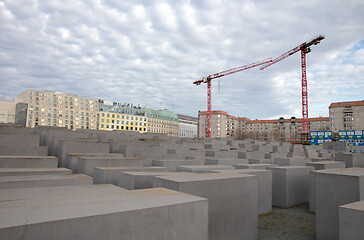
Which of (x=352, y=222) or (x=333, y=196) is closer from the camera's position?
(x=352, y=222)

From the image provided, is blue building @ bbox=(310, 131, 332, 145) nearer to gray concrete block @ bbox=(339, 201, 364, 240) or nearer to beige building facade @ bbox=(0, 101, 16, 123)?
gray concrete block @ bbox=(339, 201, 364, 240)

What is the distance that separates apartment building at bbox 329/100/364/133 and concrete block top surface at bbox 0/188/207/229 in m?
98.7

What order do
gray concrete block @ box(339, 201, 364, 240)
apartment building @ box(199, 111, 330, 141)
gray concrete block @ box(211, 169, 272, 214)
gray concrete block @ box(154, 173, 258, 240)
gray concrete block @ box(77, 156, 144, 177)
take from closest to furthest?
gray concrete block @ box(339, 201, 364, 240)
gray concrete block @ box(154, 173, 258, 240)
gray concrete block @ box(211, 169, 272, 214)
gray concrete block @ box(77, 156, 144, 177)
apartment building @ box(199, 111, 330, 141)

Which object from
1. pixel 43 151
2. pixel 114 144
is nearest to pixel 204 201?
pixel 43 151

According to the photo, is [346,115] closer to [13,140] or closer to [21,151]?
[13,140]

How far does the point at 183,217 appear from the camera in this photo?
13.2ft

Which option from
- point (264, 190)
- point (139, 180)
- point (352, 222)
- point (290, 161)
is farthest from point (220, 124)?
point (352, 222)

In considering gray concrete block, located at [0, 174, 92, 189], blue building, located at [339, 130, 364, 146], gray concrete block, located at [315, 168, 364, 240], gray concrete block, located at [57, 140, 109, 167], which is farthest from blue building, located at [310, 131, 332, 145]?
gray concrete block, located at [0, 174, 92, 189]

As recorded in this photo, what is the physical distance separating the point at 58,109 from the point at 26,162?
81.9m

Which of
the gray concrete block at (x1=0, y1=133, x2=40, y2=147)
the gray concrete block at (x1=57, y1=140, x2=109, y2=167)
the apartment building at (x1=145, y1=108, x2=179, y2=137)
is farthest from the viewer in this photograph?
the apartment building at (x1=145, y1=108, x2=179, y2=137)

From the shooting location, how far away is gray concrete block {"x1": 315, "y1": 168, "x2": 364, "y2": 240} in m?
6.84

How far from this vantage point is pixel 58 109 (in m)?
82.8

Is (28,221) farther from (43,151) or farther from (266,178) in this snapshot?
(43,151)

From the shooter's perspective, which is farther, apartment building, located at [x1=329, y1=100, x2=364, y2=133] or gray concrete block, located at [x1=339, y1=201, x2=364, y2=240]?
apartment building, located at [x1=329, y1=100, x2=364, y2=133]
